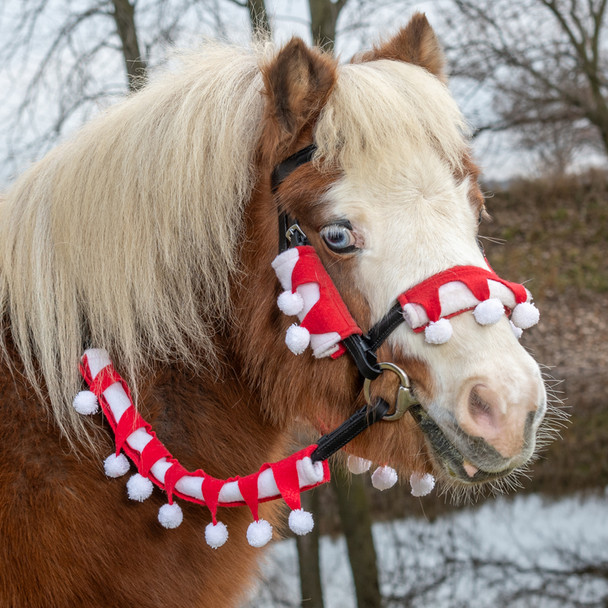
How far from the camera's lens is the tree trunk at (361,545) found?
19.7 feet

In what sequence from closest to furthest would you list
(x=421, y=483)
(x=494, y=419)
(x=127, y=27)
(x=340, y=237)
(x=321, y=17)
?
(x=494, y=419) → (x=340, y=237) → (x=421, y=483) → (x=321, y=17) → (x=127, y=27)

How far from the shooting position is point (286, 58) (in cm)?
200

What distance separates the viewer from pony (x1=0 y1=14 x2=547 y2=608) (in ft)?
6.24

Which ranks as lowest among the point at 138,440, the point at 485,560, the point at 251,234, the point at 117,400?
the point at 485,560

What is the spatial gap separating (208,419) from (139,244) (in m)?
0.65

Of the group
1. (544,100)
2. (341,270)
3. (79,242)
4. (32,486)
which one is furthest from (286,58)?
(544,100)

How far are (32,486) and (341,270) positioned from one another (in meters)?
1.17

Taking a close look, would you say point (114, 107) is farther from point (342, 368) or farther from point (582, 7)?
point (582, 7)

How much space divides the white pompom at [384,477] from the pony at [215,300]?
0.70 ft

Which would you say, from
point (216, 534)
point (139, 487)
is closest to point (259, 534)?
point (216, 534)

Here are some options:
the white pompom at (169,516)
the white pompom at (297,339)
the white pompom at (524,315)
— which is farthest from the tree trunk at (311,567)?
the white pompom at (524,315)

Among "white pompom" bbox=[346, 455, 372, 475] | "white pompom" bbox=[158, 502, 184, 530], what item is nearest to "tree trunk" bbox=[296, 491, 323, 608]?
"white pompom" bbox=[346, 455, 372, 475]

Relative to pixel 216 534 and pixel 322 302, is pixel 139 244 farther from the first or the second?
pixel 216 534

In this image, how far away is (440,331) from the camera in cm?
183
